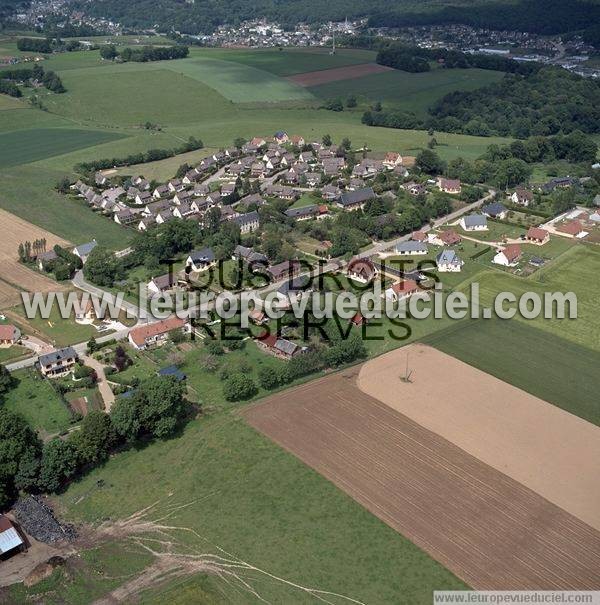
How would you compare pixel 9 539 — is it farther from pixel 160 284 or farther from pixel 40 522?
pixel 160 284

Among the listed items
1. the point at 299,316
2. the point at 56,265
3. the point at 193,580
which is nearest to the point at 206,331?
the point at 299,316

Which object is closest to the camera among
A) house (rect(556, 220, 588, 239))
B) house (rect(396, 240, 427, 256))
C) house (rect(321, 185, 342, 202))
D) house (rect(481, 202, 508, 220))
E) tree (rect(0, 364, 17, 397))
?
tree (rect(0, 364, 17, 397))

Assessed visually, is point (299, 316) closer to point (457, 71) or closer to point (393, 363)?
point (393, 363)

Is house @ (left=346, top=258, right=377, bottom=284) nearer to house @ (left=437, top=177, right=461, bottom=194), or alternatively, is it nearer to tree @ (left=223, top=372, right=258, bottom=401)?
tree @ (left=223, top=372, right=258, bottom=401)

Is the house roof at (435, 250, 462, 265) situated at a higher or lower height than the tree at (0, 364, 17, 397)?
higher

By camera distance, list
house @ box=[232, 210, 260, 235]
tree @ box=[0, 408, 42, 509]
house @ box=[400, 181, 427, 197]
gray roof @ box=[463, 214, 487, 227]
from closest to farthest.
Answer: tree @ box=[0, 408, 42, 509], house @ box=[232, 210, 260, 235], gray roof @ box=[463, 214, 487, 227], house @ box=[400, 181, 427, 197]

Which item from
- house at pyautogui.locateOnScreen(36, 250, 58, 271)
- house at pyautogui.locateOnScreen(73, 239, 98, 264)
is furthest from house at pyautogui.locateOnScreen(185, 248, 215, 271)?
house at pyautogui.locateOnScreen(36, 250, 58, 271)
